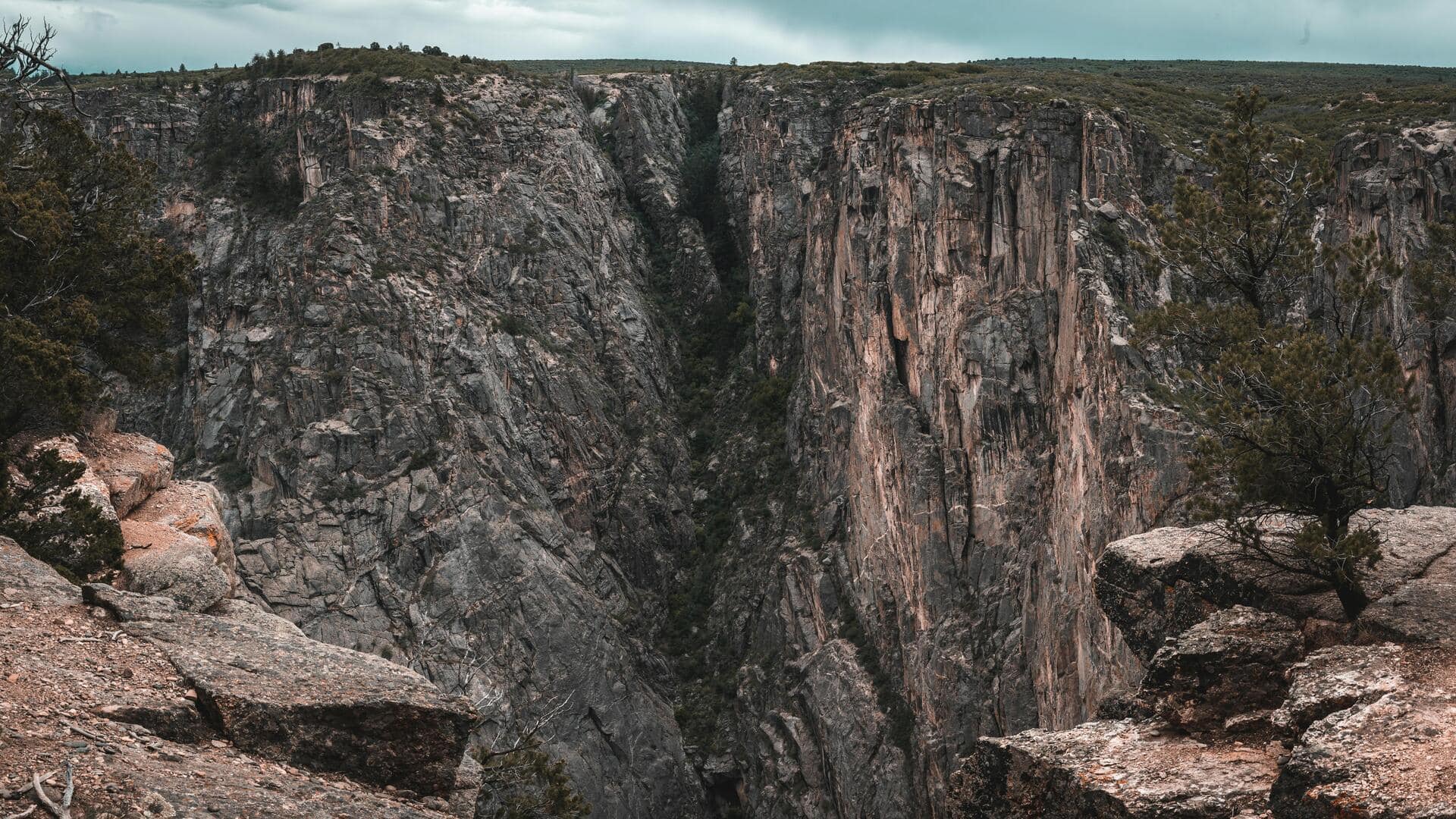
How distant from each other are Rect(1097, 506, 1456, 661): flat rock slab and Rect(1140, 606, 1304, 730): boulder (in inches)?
55.9

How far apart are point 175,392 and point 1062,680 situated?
68461 mm

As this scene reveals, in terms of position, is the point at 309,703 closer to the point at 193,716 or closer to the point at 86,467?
the point at 193,716

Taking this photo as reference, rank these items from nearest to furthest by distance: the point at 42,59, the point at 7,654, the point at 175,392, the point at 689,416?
the point at 7,654 < the point at 42,59 < the point at 175,392 < the point at 689,416

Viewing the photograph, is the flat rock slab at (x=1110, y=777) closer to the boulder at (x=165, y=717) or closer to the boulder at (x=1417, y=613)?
the boulder at (x=1417, y=613)

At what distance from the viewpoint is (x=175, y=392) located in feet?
335

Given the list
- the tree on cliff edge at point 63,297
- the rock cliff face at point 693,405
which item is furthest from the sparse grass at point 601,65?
the tree on cliff edge at point 63,297

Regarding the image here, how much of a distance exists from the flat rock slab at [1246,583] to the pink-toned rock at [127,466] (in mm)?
22818

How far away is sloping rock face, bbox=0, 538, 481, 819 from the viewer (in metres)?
19.1

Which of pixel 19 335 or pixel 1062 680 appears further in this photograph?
pixel 1062 680

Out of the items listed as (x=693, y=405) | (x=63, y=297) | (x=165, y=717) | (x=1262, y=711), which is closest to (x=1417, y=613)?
(x=1262, y=711)

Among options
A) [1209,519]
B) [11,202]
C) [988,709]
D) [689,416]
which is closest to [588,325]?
[689,416]

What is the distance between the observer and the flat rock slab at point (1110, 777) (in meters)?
21.1

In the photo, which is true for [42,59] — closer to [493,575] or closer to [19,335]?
[19,335]

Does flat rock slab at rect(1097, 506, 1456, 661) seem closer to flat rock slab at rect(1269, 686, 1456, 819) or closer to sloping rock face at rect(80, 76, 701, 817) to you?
flat rock slab at rect(1269, 686, 1456, 819)
